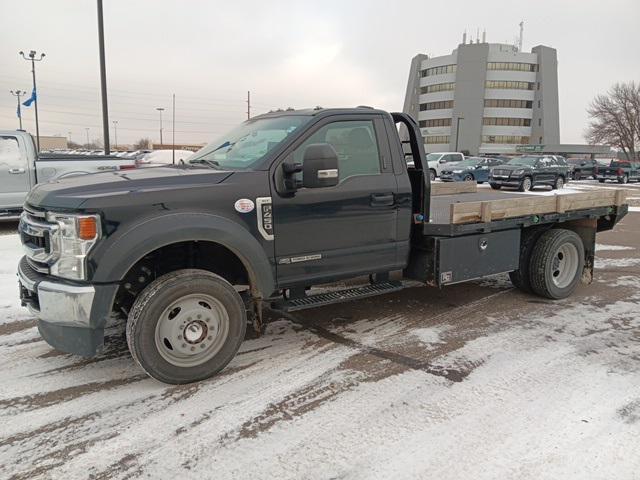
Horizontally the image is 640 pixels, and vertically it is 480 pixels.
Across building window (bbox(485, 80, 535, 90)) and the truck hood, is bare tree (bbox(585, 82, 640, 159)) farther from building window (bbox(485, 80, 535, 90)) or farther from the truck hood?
the truck hood

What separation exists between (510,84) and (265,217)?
343ft

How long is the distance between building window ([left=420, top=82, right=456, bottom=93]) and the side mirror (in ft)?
339

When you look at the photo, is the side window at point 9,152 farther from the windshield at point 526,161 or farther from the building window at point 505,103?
the building window at point 505,103

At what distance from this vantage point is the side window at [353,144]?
440 cm

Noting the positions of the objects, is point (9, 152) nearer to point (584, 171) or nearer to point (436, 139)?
point (584, 171)

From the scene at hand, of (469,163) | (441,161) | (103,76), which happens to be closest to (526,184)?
(469,163)

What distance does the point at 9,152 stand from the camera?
34.1 ft

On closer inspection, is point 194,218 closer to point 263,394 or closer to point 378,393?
point 263,394

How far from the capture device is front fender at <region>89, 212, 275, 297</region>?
3.40 metres

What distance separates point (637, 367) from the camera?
13.6ft

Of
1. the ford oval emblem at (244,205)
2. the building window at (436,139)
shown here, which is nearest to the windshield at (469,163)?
the ford oval emblem at (244,205)

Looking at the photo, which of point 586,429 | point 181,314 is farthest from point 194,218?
point 586,429

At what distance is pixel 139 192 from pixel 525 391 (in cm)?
304

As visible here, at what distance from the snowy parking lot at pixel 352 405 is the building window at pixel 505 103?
99849 millimetres
